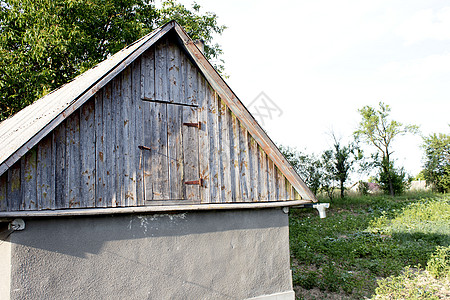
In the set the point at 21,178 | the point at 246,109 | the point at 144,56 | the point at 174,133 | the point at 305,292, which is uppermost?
the point at 144,56

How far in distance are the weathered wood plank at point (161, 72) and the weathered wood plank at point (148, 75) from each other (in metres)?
0.08

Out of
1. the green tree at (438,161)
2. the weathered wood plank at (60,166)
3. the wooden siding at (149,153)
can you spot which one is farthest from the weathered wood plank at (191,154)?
the green tree at (438,161)

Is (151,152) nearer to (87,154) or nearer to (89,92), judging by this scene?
(87,154)

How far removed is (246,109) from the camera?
7789 mm

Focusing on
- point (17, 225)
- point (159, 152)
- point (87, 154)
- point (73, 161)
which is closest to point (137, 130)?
point (159, 152)

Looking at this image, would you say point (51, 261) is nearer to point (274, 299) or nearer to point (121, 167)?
point (121, 167)

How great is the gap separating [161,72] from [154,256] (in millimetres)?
3301

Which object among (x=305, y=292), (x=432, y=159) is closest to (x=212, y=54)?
(x=305, y=292)

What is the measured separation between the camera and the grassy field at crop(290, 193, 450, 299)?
10836 millimetres

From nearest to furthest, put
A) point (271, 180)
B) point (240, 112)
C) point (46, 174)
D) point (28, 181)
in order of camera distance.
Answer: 1. point (28, 181)
2. point (46, 174)
3. point (240, 112)
4. point (271, 180)

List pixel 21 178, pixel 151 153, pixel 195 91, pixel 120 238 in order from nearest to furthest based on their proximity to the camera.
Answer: pixel 21 178 < pixel 120 238 < pixel 151 153 < pixel 195 91

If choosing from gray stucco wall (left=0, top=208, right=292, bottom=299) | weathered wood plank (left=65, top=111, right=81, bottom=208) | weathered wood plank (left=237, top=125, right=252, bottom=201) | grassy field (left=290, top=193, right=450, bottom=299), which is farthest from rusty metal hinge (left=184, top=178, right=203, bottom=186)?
grassy field (left=290, top=193, right=450, bottom=299)

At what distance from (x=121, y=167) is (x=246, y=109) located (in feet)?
8.74

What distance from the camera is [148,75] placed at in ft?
23.7
